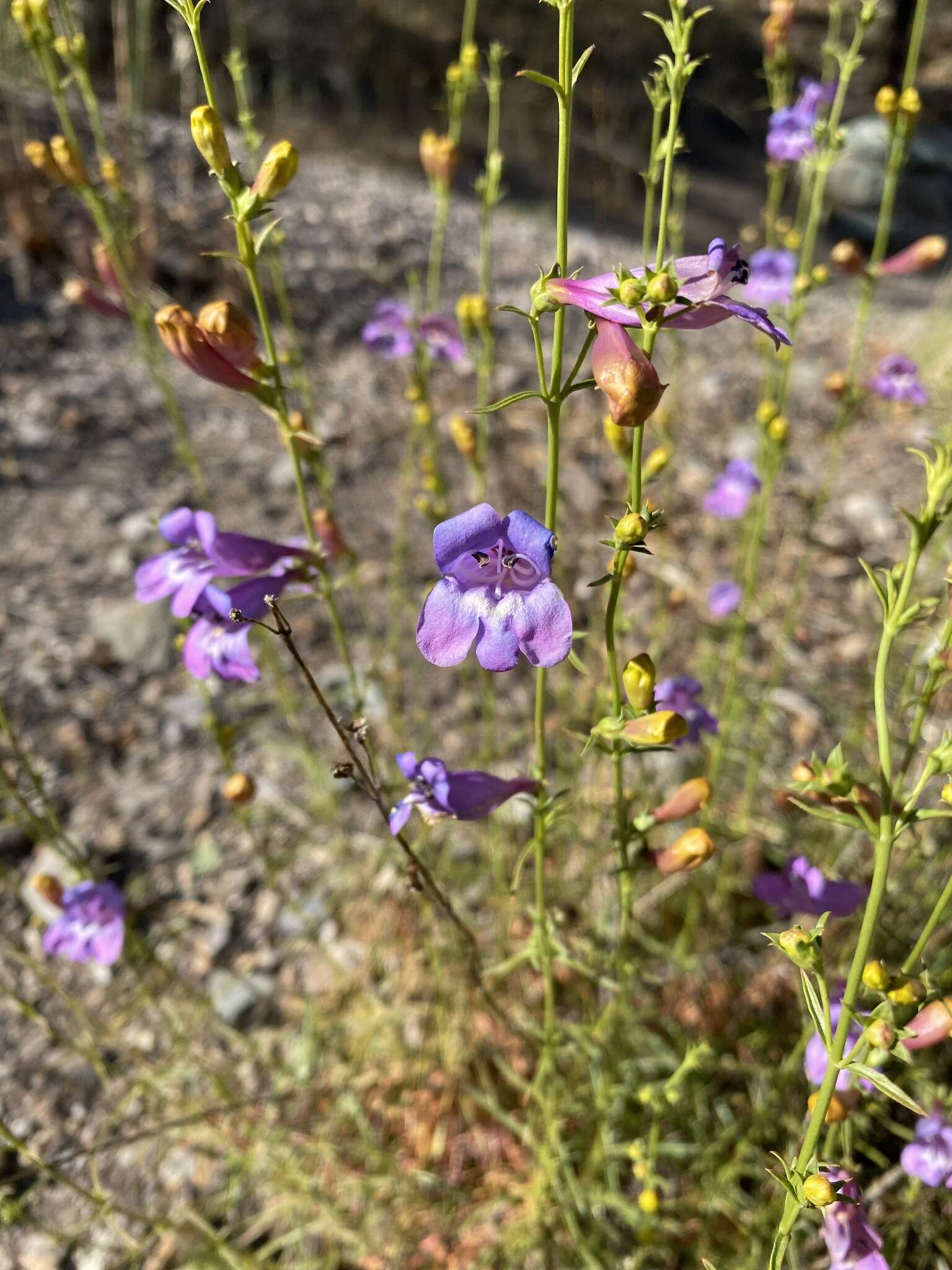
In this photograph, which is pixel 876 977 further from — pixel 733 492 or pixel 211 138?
pixel 733 492

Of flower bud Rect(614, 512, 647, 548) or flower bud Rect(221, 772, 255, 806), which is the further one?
flower bud Rect(221, 772, 255, 806)

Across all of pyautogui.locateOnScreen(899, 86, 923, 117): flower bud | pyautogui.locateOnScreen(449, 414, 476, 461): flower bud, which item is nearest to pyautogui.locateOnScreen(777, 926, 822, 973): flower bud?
pyautogui.locateOnScreen(449, 414, 476, 461): flower bud

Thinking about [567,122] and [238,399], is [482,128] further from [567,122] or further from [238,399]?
[567,122]

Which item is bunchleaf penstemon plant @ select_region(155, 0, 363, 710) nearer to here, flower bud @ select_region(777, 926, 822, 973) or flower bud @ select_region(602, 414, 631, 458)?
flower bud @ select_region(602, 414, 631, 458)

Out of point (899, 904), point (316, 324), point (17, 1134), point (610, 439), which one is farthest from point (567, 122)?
point (316, 324)

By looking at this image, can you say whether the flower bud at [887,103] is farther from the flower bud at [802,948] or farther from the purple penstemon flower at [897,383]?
the flower bud at [802,948]

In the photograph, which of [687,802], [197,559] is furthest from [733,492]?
[197,559]
